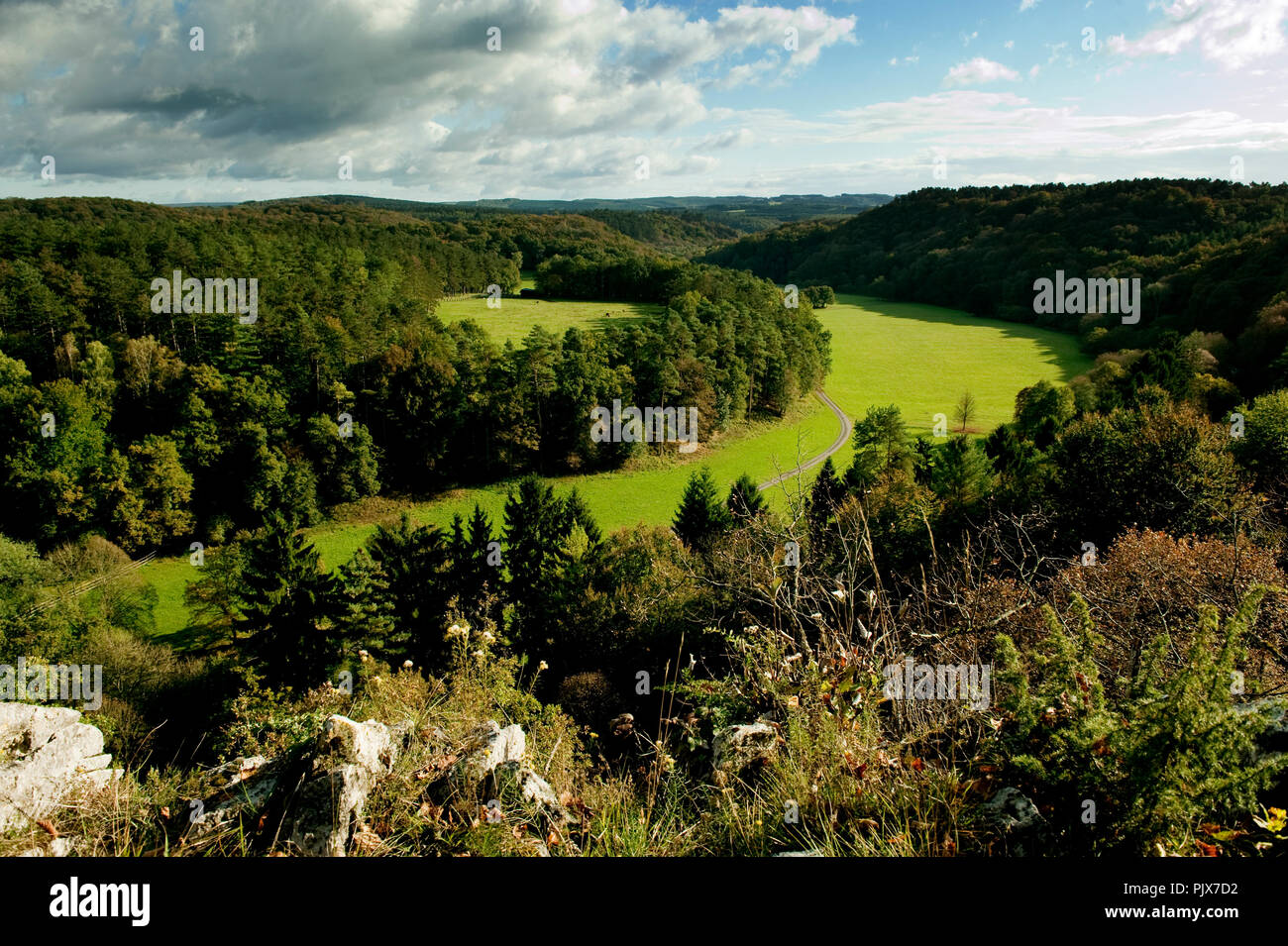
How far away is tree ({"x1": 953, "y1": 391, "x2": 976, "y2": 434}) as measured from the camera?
2194 inches

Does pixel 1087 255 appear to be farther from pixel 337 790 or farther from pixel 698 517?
pixel 337 790

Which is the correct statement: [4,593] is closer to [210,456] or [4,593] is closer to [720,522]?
[210,456]

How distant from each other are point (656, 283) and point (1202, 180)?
8597cm

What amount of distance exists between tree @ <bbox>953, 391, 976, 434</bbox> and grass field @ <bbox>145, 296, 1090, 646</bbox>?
831 millimetres

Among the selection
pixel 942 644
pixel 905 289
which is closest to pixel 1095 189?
pixel 905 289

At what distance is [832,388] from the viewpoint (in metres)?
68.8

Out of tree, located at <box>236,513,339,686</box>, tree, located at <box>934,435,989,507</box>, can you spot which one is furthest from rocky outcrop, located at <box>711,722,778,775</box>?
tree, located at <box>934,435,989,507</box>

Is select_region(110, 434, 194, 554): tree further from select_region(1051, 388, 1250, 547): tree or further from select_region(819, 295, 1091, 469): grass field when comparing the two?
select_region(1051, 388, 1250, 547): tree

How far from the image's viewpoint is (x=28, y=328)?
4934 centimetres

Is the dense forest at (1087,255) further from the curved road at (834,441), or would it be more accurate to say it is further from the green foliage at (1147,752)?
the green foliage at (1147,752)

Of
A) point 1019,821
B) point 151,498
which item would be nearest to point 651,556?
point 1019,821

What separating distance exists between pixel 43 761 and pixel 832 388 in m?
68.2

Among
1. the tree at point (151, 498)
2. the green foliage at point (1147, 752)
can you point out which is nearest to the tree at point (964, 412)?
the tree at point (151, 498)
